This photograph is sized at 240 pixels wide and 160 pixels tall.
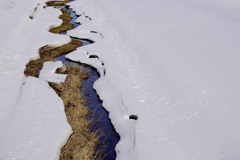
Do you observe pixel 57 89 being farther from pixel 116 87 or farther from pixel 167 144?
pixel 167 144

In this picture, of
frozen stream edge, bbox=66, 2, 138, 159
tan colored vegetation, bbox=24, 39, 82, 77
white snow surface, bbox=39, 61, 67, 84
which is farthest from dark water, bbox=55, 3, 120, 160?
tan colored vegetation, bbox=24, 39, 82, 77

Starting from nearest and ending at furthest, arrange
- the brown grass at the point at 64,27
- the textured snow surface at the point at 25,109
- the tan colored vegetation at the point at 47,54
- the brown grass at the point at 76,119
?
the textured snow surface at the point at 25,109 < the brown grass at the point at 76,119 < the tan colored vegetation at the point at 47,54 < the brown grass at the point at 64,27

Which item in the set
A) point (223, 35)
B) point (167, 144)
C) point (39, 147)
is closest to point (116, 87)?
point (167, 144)

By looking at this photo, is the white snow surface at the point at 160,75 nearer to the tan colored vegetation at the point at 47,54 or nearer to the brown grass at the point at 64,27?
the tan colored vegetation at the point at 47,54

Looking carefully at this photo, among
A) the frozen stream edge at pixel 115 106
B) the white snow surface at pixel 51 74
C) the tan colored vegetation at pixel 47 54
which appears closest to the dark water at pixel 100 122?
the frozen stream edge at pixel 115 106

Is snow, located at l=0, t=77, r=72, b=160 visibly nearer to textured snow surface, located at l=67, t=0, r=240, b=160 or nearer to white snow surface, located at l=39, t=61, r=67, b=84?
white snow surface, located at l=39, t=61, r=67, b=84
